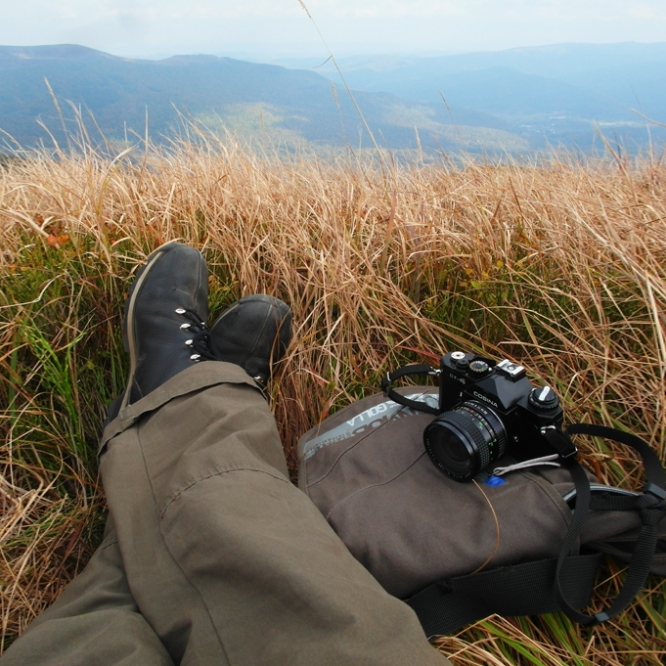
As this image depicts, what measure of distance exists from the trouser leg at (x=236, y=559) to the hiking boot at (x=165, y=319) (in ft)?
1.16

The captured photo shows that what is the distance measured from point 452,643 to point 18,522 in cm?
118

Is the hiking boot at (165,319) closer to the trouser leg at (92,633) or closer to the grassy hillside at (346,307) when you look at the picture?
the grassy hillside at (346,307)

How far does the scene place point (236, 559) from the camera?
0.83 metres

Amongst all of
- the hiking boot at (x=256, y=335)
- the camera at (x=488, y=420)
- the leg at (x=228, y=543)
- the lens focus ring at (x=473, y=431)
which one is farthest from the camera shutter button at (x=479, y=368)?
the hiking boot at (x=256, y=335)

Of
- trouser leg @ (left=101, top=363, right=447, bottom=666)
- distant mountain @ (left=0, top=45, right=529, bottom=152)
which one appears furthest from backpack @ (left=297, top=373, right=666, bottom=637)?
distant mountain @ (left=0, top=45, right=529, bottom=152)

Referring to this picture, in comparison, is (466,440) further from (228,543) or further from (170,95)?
(170,95)

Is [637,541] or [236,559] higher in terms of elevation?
[236,559]

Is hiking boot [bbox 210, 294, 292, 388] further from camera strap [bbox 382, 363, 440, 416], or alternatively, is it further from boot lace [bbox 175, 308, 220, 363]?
camera strap [bbox 382, 363, 440, 416]

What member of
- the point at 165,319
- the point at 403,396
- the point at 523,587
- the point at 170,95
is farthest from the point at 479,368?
the point at 170,95

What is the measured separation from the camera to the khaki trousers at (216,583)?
741 mm

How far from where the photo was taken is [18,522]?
1261 mm

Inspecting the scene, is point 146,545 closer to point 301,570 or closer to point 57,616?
point 57,616

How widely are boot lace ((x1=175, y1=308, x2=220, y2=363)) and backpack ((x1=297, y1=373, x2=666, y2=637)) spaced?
0.73 meters

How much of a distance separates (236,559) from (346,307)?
3.50ft
